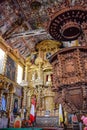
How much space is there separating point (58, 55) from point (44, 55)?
13552mm

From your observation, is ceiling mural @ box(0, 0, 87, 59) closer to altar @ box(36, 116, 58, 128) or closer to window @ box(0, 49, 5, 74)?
window @ box(0, 49, 5, 74)

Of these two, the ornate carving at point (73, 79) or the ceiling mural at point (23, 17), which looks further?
the ceiling mural at point (23, 17)

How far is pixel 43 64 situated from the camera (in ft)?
58.6

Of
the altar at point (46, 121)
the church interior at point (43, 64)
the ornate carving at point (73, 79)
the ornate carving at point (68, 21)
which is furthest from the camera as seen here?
the altar at point (46, 121)

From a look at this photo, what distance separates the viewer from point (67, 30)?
567 cm

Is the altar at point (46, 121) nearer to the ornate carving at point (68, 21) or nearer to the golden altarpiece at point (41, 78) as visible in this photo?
the golden altarpiece at point (41, 78)

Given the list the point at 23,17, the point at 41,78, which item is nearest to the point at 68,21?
the point at 23,17

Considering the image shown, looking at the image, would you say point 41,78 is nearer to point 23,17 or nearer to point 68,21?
point 23,17

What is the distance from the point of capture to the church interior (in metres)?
4.57

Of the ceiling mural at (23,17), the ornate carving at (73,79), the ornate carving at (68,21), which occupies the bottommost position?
the ornate carving at (73,79)

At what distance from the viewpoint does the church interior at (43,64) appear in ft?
15.0

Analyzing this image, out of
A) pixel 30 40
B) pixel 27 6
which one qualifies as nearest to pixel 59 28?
pixel 27 6

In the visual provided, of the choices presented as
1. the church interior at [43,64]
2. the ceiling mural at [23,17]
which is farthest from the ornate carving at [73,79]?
the ceiling mural at [23,17]

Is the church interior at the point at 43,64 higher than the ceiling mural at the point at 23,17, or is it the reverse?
the ceiling mural at the point at 23,17
